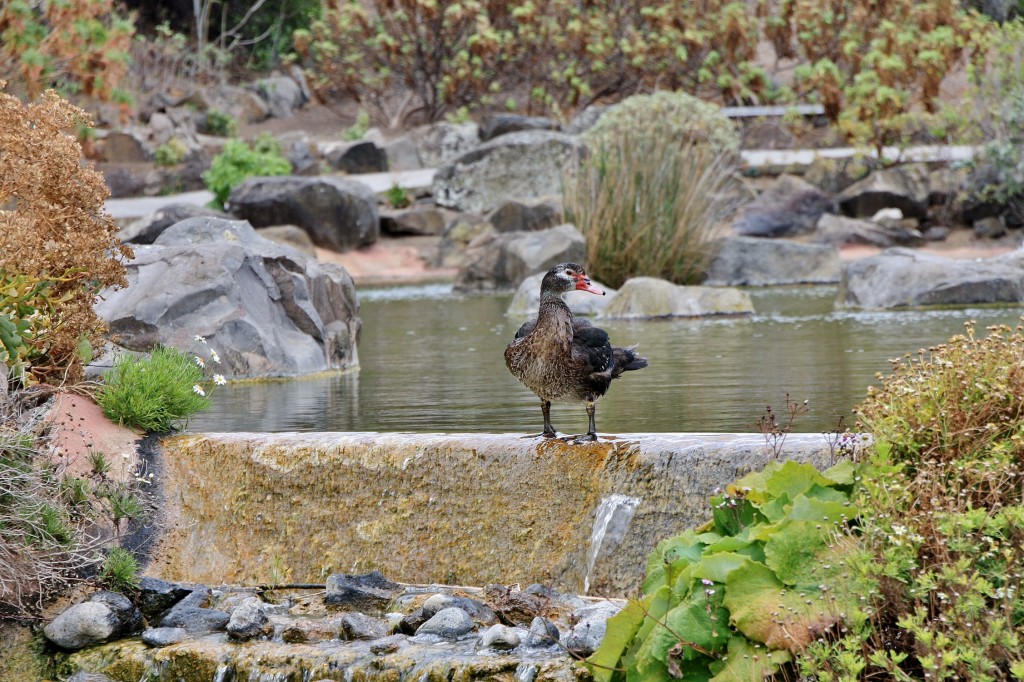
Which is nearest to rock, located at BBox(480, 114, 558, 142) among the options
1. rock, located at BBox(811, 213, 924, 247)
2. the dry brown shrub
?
rock, located at BBox(811, 213, 924, 247)

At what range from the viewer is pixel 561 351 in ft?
19.2

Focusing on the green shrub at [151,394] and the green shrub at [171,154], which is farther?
the green shrub at [171,154]

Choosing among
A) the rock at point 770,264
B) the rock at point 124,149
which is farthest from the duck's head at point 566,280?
the rock at point 124,149

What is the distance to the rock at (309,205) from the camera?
25000 mm

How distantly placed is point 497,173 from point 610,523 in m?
23.9

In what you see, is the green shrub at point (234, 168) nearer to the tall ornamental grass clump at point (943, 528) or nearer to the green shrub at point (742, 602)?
the green shrub at point (742, 602)

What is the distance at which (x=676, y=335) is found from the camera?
1327cm

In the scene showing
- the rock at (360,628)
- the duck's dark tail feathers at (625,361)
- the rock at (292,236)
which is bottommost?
the rock at (292,236)

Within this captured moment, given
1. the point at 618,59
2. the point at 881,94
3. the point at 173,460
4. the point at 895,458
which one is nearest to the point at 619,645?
the point at 895,458

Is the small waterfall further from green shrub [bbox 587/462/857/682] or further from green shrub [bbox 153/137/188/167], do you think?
green shrub [bbox 153/137/188/167]

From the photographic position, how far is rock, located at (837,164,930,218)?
88.6 ft

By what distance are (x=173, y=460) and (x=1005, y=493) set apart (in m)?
4.26

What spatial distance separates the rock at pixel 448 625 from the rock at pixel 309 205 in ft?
65.5

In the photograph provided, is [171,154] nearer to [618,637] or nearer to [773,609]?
[618,637]
